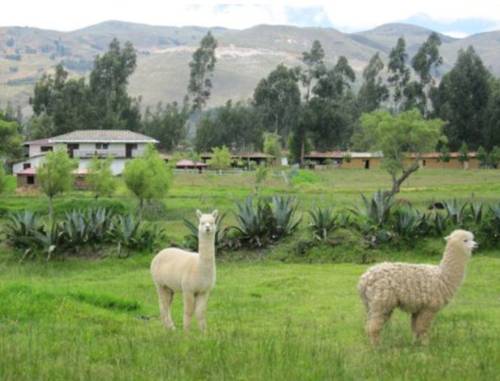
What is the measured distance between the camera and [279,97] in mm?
112750

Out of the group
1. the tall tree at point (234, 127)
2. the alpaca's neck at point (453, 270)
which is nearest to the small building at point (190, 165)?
the tall tree at point (234, 127)

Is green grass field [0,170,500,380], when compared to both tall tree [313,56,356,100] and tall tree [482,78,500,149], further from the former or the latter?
tall tree [313,56,356,100]

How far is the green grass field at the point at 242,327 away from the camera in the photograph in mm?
6789

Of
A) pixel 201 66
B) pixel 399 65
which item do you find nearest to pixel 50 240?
pixel 399 65

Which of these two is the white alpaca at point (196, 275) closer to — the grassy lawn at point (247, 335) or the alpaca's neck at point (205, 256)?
the alpaca's neck at point (205, 256)

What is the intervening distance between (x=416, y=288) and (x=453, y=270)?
1.97 ft

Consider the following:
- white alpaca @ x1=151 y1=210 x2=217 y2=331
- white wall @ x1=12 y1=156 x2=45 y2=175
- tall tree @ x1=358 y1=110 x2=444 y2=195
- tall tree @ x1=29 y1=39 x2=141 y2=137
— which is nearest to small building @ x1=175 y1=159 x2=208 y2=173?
tall tree @ x1=29 y1=39 x2=141 y2=137

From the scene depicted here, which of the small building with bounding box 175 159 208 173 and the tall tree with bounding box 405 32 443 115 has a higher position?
the tall tree with bounding box 405 32 443 115

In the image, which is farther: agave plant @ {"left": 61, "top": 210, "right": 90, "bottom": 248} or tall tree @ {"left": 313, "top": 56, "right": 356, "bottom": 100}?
tall tree @ {"left": 313, "top": 56, "right": 356, "bottom": 100}

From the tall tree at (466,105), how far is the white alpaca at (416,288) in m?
88.8

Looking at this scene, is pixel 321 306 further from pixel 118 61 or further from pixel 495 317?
pixel 118 61

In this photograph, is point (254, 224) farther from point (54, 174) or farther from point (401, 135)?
point (401, 135)

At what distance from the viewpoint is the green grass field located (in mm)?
6789

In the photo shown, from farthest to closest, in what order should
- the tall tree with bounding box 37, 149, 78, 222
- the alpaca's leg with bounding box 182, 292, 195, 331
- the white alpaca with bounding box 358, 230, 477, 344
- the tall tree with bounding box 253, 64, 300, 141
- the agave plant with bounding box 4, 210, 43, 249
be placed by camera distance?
the tall tree with bounding box 253, 64, 300, 141
the tall tree with bounding box 37, 149, 78, 222
the agave plant with bounding box 4, 210, 43, 249
the alpaca's leg with bounding box 182, 292, 195, 331
the white alpaca with bounding box 358, 230, 477, 344
